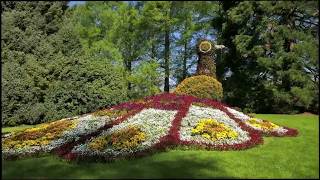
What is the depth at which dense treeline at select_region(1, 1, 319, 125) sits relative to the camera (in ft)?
95.3

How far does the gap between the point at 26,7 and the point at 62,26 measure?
109 inches

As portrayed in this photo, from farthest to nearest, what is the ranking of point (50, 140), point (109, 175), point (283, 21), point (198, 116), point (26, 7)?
point (26, 7), point (283, 21), point (198, 116), point (50, 140), point (109, 175)

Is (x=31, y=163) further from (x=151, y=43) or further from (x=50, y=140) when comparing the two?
(x=151, y=43)

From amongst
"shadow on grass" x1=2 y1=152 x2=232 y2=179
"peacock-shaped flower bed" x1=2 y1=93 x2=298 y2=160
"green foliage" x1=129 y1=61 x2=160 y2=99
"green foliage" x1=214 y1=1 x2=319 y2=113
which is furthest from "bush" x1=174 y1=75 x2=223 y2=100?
"green foliage" x1=129 y1=61 x2=160 y2=99

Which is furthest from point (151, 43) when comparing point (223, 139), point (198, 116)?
point (223, 139)

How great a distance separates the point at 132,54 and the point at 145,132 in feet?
76.4

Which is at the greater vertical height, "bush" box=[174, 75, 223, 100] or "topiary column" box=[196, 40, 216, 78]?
"topiary column" box=[196, 40, 216, 78]

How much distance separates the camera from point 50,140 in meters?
18.6

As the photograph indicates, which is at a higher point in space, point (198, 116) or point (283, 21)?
point (283, 21)

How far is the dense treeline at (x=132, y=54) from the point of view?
1144 inches

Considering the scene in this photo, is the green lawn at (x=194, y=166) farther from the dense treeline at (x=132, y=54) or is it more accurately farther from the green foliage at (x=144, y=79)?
the green foliage at (x=144, y=79)

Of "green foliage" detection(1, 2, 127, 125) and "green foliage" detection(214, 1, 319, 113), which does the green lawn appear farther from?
"green foliage" detection(214, 1, 319, 113)

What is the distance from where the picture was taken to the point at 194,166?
532 inches

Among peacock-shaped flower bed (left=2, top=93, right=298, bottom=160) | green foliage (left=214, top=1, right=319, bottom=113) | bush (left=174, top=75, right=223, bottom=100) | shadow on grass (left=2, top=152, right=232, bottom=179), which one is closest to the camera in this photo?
shadow on grass (left=2, top=152, right=232, bottom=179)
